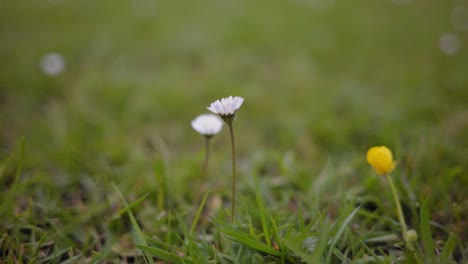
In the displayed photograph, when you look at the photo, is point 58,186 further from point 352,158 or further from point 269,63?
point 269,63

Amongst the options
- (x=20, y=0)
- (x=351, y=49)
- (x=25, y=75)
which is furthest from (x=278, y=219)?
(x=20, y=0)

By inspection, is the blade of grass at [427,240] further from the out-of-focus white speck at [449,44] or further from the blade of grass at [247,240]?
the out-of-focus white speck at [449,44]

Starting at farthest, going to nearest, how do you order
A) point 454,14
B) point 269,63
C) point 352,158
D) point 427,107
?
point 454,14, point 269,63, point 427,107, point 352,158

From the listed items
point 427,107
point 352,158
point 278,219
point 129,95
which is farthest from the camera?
point 129,95

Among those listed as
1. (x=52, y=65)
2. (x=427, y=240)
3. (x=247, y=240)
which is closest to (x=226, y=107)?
(x=247, y=240)

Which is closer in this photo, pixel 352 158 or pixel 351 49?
pixel 352 158

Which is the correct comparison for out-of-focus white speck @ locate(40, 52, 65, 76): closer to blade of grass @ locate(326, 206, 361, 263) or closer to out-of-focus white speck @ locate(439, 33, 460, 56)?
blade of grass @ locate(326, 206, 361, 263)

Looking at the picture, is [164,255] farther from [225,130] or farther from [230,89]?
[230,89]
